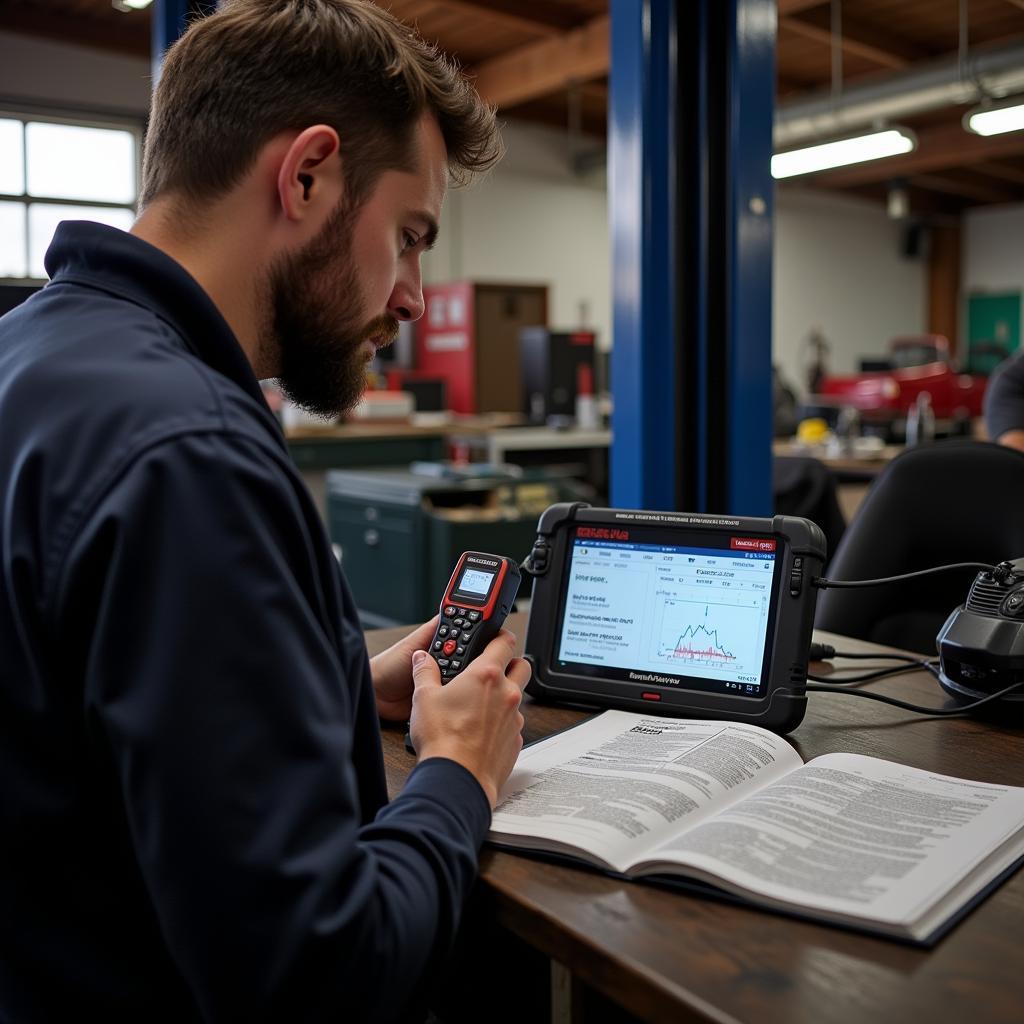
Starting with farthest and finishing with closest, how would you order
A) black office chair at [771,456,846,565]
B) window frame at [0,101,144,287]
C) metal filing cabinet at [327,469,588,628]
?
window frame at [0,101,144,287] → metal filing cabinet at [327,469,588,628] → black office chair at [771,456,846,565]

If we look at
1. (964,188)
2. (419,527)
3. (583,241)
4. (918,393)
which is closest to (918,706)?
(419,527)

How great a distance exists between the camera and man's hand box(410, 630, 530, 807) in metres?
0.79

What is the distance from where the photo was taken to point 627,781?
2.80 feet

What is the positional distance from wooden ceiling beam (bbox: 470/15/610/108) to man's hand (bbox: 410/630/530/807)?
6086 millimetres

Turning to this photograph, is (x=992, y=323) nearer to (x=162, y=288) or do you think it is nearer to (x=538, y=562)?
(x=538, y=562)

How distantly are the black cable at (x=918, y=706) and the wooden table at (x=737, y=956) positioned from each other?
344mm

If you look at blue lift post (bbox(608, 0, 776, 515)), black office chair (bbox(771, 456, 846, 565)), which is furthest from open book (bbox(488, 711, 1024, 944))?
black office chair (bbox(771, 456, 846, 565))

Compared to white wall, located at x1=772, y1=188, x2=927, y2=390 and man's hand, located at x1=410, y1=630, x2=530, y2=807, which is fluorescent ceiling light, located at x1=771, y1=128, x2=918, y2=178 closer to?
white wall, located at x1=772, y1=188, x2=927, y2=390

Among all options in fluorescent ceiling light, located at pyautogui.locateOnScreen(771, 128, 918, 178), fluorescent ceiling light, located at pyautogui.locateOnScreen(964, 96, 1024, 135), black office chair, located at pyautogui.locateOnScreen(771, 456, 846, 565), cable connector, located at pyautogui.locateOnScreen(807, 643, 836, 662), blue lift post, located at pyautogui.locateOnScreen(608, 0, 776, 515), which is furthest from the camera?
fluorescent ceiling light, located at pyautogui.locateOnScreen(771, 128, 918, 178)

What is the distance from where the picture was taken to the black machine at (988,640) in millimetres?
1041

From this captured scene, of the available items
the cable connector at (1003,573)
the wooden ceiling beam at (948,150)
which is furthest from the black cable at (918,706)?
the wooden ceiling beam at (948,150)

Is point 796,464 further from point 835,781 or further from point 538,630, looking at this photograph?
point 835,781

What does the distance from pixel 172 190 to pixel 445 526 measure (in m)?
2.68

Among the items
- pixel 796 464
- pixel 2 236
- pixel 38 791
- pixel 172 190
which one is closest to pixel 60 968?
pixel 38 791
